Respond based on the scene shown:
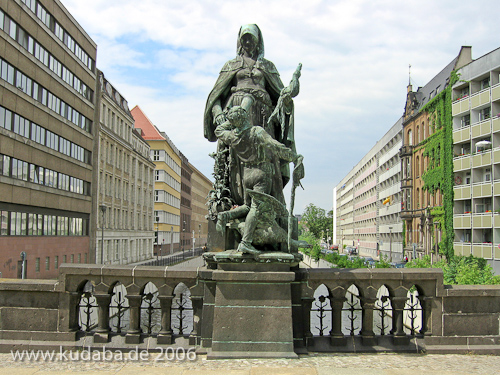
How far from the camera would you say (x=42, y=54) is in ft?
129

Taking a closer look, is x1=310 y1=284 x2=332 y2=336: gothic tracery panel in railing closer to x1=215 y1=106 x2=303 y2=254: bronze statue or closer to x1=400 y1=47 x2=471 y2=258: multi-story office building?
x1=215 y1=106 x2=303 y2=254: bronze statue

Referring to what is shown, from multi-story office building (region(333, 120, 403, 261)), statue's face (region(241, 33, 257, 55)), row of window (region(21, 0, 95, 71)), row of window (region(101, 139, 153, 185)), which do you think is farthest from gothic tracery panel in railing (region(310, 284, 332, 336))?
multi-story office building (region(333, 120, 403, 261))

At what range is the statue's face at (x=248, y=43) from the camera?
852cm

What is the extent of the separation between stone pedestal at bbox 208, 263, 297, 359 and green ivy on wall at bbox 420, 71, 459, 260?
4849 centimetres

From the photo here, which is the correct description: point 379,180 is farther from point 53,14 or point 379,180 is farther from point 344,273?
point 344,273

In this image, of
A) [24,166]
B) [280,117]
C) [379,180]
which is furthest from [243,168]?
[379,180]

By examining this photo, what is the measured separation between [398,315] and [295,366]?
198 cm

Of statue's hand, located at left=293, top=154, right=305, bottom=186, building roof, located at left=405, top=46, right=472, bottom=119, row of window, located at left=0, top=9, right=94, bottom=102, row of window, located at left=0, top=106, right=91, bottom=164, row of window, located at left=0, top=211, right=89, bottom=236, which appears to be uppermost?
building roof, located at left=405, top=46, right=472, bottom=119

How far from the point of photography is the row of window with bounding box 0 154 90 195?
112 ft

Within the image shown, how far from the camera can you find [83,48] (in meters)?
49.0

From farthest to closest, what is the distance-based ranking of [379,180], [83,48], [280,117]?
[379,180]
[83,48]
[280,117]

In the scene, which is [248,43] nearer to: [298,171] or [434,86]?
[298,171]

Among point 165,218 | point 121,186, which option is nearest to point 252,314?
point 121,186

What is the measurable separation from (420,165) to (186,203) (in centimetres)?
6383
